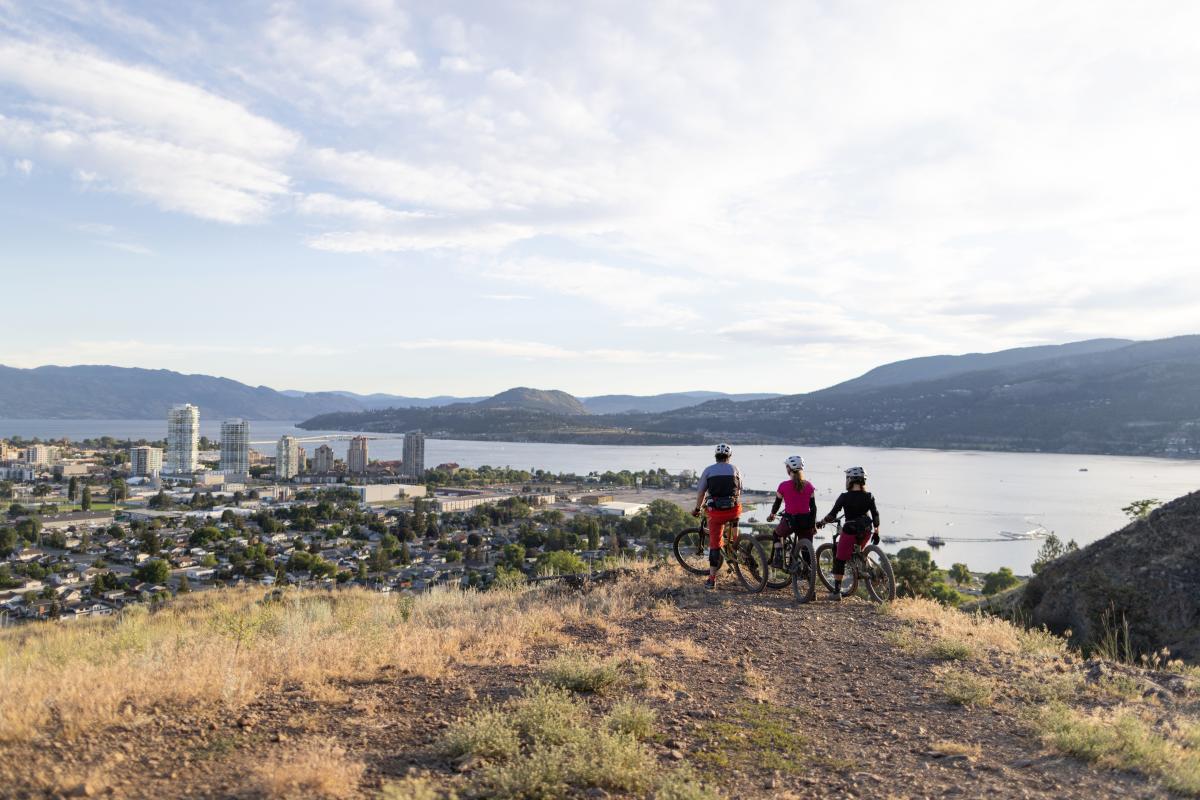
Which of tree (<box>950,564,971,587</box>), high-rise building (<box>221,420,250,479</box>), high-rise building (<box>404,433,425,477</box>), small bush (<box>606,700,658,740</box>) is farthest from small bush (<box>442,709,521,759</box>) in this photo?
high-rise building (<box>404,433,425,477</box>)

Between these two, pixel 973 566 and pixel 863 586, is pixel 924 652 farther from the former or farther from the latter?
pixel 973 566

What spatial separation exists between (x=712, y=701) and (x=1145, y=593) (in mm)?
7111

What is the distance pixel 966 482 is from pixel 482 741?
4531 inches

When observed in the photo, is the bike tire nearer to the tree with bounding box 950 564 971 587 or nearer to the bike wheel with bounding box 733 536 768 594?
the bike wheel with bounding box 733 536 768 594

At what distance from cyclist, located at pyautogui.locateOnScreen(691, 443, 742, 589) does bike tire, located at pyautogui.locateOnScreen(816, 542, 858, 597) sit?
1.19 metres

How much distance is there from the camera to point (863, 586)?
9.58 metres

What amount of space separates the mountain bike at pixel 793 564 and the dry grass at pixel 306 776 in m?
6.62

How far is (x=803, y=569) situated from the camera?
934 centimetres

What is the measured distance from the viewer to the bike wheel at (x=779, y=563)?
9.62 metres

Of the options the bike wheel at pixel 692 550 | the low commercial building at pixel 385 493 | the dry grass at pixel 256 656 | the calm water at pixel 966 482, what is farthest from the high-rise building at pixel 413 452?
the dry grass at pixel 256 656

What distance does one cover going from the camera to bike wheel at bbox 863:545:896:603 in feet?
29.7

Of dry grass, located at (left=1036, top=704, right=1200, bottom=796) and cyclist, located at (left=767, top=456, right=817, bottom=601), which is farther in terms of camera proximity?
cyclist, located at (left=767, top=456, right=817, bottom=601)

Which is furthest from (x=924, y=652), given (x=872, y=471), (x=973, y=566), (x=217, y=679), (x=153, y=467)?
(x=153, y=467)

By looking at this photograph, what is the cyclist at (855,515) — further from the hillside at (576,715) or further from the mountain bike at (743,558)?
Answer: the hillside at (576,715)
